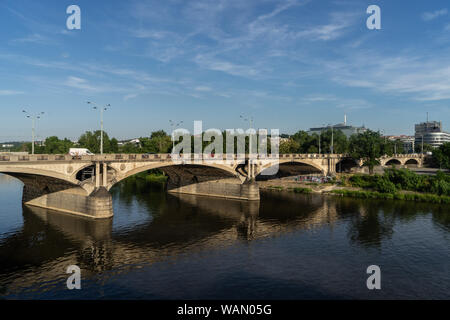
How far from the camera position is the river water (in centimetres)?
2681

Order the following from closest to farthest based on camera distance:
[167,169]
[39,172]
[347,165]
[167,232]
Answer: [39,172] < [167,232] < [167,169] < [347,165]

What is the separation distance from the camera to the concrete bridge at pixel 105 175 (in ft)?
145

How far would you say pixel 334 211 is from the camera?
193 ft

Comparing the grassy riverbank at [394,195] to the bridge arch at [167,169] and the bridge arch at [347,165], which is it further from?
the bridge arch at [347,165]

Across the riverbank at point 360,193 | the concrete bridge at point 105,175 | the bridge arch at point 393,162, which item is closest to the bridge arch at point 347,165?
the concrete bridge at point 105,175

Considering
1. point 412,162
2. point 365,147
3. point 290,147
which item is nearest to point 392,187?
point 365,147

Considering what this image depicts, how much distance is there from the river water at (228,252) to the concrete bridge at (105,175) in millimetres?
2708

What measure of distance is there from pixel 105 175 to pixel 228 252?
2387 centimetres

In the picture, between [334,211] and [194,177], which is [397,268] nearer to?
[334,211]

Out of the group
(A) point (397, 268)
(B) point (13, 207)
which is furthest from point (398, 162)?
(B) point (13, 207)

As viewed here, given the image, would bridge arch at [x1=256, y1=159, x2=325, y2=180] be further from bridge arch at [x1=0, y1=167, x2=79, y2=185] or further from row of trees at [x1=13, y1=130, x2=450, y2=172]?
bridge arch at [x1=0, y1=167, x2=79, y2=185]

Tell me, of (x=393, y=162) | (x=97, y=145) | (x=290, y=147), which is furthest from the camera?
(x=290, y=147)

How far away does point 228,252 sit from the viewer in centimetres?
3625

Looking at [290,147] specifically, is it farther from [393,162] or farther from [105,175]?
[105,175]
